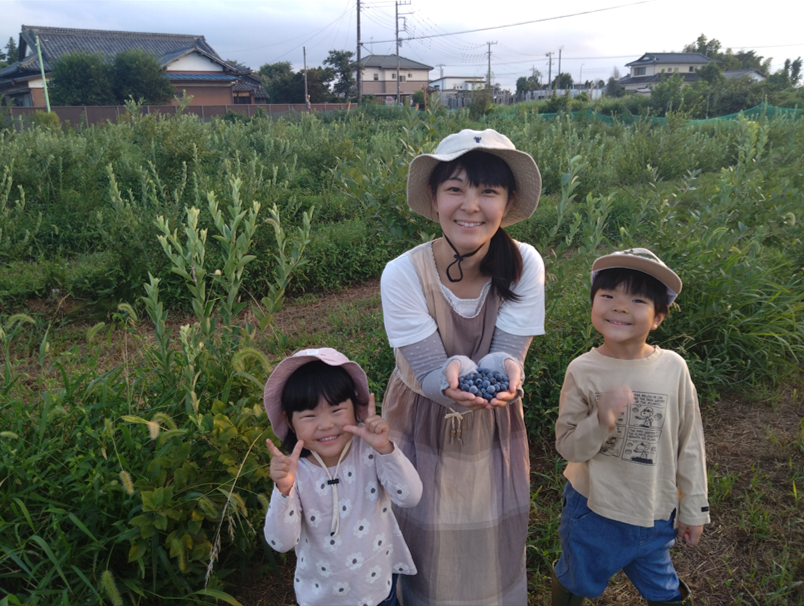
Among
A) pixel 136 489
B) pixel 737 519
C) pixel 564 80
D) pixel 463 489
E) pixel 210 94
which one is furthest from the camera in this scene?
pixel 564 80

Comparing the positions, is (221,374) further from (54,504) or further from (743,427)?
(743,427)

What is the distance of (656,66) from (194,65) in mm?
49564

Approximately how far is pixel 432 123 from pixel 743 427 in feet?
7.98

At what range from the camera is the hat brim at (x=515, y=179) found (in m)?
1.65

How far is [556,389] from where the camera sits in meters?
2.85

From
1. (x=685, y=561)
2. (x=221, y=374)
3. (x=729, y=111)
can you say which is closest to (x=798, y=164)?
(x=685, y=561)

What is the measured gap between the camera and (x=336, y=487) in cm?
154

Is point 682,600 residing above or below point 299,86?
below

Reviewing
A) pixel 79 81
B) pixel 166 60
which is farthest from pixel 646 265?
pixel 166 60

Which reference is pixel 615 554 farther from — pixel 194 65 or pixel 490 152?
pixel 194 65

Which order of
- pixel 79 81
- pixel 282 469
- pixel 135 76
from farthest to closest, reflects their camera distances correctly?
pixel 135 76 < pixel 79 81 < pixel 282 469

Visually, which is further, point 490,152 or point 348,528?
point 490,152

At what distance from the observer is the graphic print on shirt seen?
1580mm

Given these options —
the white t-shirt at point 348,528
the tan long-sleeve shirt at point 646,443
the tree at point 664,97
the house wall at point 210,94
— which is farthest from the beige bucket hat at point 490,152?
the house wall at point 210,94
